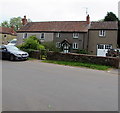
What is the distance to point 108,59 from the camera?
600 inches

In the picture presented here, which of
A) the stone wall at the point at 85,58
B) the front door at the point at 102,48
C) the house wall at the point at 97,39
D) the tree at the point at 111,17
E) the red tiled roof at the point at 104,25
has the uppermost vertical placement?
the tree at the point at 111,17

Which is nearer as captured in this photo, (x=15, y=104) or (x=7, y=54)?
(x=15, y=104)

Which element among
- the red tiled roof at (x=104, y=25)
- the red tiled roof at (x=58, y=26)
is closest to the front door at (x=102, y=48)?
the red tiled roof at (x=104, y=25)

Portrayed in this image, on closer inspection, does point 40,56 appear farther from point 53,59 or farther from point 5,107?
point 5,107

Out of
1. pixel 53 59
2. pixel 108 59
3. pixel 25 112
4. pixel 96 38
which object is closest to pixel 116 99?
pixel 25 112

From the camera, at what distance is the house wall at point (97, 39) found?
3197cm

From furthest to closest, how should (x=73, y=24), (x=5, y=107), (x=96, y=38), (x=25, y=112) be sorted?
1. (x=73, y=24)
2. (x=96, y=38)
3. (x=5, y=107)
4. (x=25, y=112)

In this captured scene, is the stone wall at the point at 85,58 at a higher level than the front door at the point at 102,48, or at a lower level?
lower

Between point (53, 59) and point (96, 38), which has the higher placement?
point (96, 38)

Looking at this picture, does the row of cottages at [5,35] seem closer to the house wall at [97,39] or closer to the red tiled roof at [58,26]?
the red tiled roof at [58,26]

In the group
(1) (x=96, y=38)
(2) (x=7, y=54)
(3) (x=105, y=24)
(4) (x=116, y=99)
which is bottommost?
(4) (x=116, y=99)

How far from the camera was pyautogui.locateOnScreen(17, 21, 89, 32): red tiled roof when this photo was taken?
3503 centimetres

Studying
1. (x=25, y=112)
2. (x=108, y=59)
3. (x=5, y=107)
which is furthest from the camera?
(x=108, y=59)

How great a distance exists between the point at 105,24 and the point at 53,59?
63.8ft
